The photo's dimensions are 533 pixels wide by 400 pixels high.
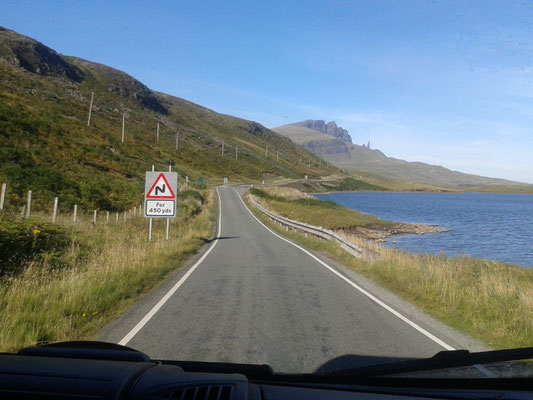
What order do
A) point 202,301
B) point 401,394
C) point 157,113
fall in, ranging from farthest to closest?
point 157,113 → point 202,301 → point 401,394

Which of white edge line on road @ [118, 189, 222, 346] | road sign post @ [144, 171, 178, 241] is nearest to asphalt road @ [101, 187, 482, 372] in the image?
white edge line on road @ [118, 189, 222, 346]

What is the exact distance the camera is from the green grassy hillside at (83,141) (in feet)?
90.0

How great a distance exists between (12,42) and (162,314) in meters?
117

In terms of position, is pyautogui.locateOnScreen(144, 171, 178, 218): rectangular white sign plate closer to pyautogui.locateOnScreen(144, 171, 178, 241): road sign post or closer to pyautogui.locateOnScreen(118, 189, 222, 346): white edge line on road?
pyautogui.locateOnScreen(144, 171, 178, 241): road sign post

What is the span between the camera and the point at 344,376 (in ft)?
10.1

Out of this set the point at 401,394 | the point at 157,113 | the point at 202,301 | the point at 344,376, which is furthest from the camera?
the point at 157,113

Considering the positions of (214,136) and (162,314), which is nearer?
(162,314)

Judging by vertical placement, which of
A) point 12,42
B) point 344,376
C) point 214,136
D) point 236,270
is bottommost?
point 236,270

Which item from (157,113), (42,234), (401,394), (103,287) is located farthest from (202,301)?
(157,113)

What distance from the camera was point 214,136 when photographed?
146 metres

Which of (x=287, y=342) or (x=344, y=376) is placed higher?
(x=344, y=376)

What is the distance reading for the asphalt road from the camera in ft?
16.1

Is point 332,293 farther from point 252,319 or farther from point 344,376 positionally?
point 344,376

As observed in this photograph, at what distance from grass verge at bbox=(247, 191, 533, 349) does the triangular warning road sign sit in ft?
22.8
